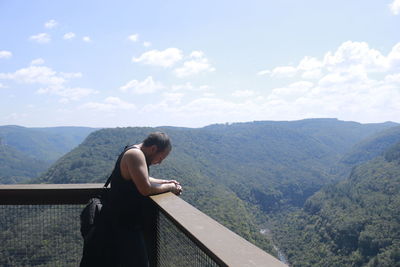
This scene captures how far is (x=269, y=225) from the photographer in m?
96.3

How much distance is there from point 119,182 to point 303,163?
554 feet

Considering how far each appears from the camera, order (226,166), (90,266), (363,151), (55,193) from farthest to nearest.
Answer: (363,151)
(226,166)
(55,193)
(90,266)

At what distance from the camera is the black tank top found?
1995 millimetres

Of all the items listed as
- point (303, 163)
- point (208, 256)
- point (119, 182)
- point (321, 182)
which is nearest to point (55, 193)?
point (119, 182)

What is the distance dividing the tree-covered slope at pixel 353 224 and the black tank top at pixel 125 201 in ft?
169

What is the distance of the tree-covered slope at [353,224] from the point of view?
51.9 metres

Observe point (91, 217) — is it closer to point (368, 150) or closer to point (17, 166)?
point (17, 166)

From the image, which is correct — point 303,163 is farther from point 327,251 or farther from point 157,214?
point 157,214

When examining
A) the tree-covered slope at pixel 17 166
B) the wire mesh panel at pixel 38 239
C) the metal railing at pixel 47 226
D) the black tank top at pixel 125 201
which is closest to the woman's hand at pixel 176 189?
the metal railing at pixel 47 226

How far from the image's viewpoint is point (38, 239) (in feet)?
8.37

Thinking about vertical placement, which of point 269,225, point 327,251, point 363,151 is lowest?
point 269,225

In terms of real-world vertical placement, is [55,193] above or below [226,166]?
above

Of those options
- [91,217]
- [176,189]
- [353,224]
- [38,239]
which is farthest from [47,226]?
[353,224]

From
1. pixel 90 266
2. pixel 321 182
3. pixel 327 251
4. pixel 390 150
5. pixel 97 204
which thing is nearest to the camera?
pixel 90 266
